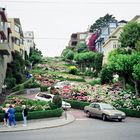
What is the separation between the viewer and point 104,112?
34250 mm

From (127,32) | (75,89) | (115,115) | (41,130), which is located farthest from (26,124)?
(127,32)

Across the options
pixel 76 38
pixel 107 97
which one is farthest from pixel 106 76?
pixel 76 38

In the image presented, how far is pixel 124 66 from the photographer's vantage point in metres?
51.0

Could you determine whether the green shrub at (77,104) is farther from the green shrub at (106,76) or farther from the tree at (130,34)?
the green shrub at (106,76)

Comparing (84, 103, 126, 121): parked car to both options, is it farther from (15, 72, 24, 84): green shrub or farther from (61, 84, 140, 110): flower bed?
(15, 72, 24, 84): green shrub

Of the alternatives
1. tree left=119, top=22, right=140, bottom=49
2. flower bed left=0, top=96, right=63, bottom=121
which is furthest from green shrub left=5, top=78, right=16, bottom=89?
flower bed left=0, top=96, right=63, bottom=121

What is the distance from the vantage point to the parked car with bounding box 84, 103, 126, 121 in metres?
33.5

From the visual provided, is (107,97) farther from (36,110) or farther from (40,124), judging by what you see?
(40,124)

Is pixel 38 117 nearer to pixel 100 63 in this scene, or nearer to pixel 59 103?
pixel 59 103

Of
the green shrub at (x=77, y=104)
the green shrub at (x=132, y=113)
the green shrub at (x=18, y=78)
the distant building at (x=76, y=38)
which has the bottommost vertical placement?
the green shrub at (x=132, y=113)

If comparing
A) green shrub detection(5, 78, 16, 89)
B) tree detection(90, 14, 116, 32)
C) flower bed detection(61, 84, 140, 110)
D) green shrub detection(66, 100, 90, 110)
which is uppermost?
tree detection(90, 14, 116, 32)

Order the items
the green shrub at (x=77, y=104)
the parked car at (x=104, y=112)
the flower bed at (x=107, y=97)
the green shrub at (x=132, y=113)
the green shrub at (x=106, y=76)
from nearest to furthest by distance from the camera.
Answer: the parked car at (x=104, y=112) → the green shrub at (x=132, y=113) → the flower bed at (x=107, y=97) → the green shrub at (x=77, y=104) → the green shrub at (x=106, y=76)

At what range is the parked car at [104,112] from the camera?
3350cm

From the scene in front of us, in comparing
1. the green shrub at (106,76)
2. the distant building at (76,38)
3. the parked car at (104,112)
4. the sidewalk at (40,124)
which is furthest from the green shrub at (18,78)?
the distant building at (76,38)
